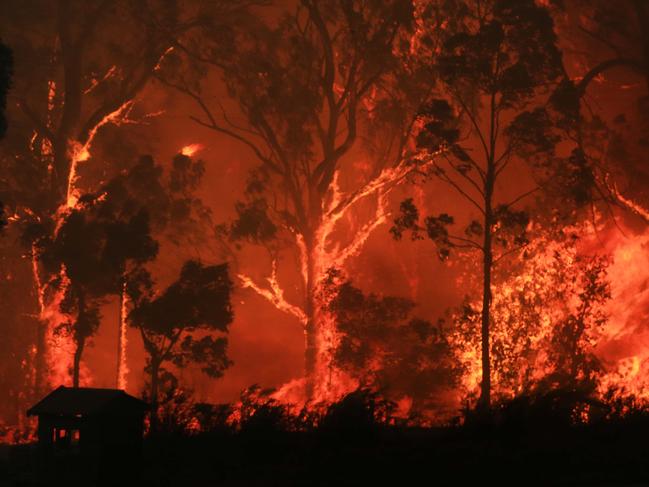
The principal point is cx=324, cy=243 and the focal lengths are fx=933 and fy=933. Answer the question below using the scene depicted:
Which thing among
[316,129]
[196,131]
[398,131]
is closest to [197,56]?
[316,129]

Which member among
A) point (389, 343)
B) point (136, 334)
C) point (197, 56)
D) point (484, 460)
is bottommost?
point (484, 460)

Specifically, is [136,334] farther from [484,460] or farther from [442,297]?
[484,460]

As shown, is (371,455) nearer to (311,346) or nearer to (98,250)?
(98,250)

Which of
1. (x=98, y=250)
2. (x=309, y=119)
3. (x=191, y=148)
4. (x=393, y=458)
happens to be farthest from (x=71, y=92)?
(x=393, y=458)

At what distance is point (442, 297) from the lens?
46.1m

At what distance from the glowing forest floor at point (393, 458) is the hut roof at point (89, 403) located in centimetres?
81

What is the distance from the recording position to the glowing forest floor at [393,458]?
37.7ft

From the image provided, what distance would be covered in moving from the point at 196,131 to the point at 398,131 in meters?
17.9

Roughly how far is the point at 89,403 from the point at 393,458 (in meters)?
4.05

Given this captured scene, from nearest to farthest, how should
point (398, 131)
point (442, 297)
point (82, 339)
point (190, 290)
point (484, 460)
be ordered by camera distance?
point (484, 460) < point (190, 290) < point (82, 339) < point (398, 131) < point (442, 297)

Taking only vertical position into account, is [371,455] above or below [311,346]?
below

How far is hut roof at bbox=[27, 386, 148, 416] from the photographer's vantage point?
1207 centimetres

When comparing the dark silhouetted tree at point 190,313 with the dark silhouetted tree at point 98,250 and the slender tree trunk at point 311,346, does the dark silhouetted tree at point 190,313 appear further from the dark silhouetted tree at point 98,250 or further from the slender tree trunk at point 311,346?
the slender tree trunk at point 311,346

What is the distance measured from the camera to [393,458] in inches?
461
